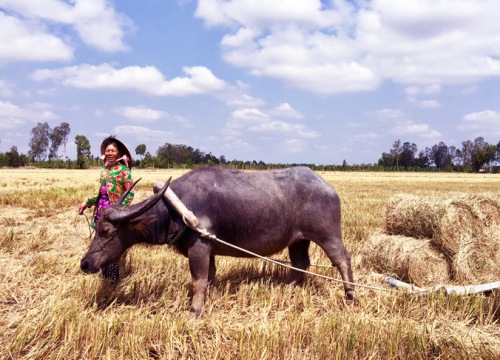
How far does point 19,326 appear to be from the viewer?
3.41m

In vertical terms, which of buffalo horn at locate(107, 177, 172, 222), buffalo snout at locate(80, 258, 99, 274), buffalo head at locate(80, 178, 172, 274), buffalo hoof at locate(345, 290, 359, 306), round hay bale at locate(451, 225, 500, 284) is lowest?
buffalo hoof at locate(345, 290, 359, 306)

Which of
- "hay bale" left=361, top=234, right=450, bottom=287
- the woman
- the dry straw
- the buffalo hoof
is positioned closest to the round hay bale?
the dry straw

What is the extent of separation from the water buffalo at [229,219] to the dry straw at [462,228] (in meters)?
1.87

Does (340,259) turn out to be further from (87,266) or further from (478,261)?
(87,266)

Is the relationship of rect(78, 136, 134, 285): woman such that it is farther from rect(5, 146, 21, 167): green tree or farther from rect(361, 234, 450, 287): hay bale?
rect(5, 146, 21, 167): green tree

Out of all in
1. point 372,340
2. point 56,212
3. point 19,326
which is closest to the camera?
point 372,340

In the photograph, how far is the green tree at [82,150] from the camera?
8600 cm

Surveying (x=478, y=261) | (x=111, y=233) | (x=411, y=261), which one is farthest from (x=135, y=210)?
(x=478, y=261)

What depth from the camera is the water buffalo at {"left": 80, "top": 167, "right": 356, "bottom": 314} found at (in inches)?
155

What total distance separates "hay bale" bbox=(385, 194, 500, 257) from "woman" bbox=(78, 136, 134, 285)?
4.20 m

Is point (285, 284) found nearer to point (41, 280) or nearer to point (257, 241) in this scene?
point (257, 241)

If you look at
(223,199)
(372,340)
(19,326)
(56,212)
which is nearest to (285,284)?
(223,199)

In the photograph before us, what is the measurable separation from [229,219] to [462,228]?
3.45m

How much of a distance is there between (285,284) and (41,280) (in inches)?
118
